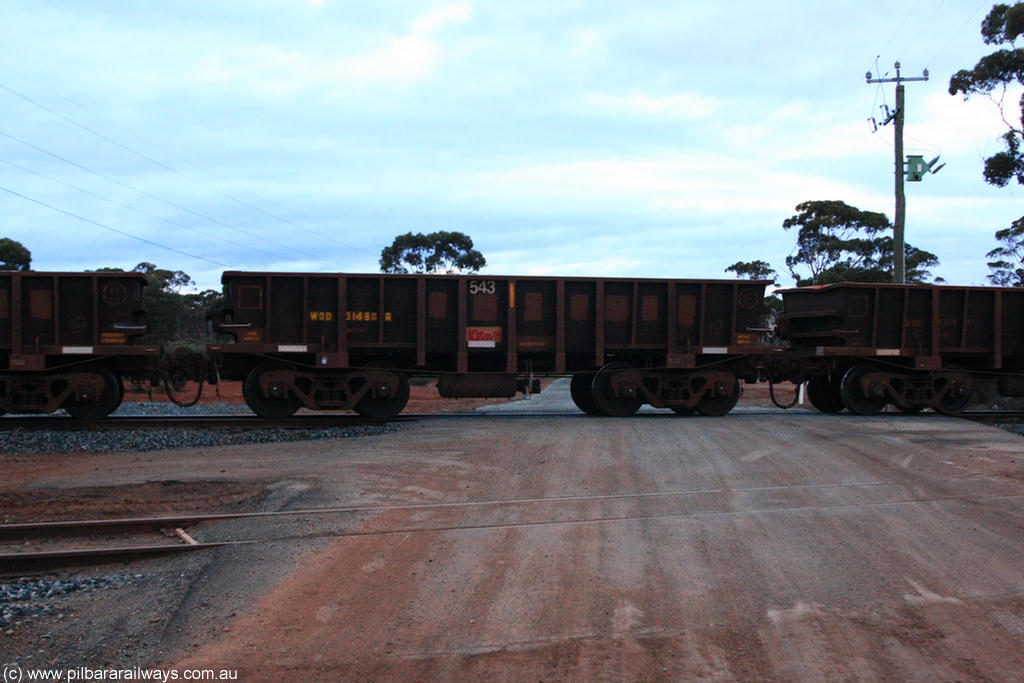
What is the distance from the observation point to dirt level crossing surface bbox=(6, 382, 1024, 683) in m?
4.46

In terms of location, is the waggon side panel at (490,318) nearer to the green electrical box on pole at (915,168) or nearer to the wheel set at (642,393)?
the wheel set at (642,393)

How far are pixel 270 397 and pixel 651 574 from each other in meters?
10.6

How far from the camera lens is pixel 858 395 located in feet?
53.8

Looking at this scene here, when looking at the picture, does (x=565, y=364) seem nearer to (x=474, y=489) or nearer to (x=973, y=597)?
(x=474, y=489)

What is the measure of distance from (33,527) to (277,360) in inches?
314

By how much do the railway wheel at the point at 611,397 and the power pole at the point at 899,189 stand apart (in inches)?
492

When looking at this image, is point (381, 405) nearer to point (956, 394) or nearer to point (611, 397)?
point (611, 397)

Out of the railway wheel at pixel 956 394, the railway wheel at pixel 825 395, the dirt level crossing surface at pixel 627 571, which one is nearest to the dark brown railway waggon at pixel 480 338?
the railway wheel at pixel 825 395

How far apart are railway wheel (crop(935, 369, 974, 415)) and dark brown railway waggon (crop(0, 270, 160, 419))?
1626cm

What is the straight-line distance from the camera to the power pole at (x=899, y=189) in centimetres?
2403

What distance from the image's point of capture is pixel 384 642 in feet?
15.2

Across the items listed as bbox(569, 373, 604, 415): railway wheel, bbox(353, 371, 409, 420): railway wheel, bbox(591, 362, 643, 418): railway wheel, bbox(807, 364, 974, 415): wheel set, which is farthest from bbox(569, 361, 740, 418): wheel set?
bbox(353, 371, 409, 420): railway wheel

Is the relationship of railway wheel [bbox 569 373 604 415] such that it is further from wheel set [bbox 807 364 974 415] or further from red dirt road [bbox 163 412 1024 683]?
red dirt road [bbox 163 412 1024 683]

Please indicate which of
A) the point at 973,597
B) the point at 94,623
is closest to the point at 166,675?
the point at 94,623
